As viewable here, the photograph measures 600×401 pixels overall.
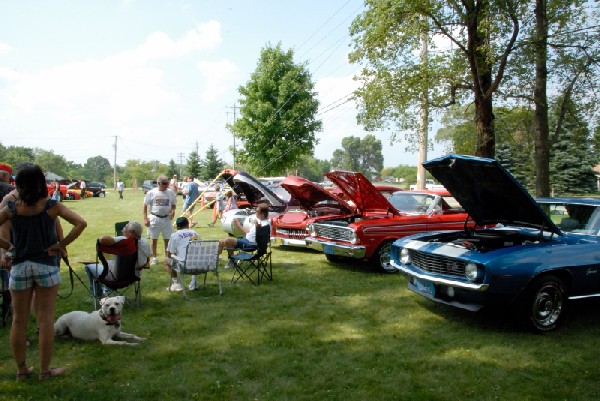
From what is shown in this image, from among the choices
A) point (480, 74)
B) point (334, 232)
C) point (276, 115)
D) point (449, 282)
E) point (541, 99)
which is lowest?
point (449, 282)

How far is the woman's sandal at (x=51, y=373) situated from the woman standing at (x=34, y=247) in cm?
28

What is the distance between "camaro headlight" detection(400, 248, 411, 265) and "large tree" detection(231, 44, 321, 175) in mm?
26776

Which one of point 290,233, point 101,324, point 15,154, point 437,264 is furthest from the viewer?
point 15,154

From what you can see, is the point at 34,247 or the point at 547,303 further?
the point at 547,303

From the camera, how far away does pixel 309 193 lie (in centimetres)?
1020

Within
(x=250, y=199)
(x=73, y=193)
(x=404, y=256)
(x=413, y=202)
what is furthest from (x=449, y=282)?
(x=73, y=193)

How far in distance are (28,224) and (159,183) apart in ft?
16.1

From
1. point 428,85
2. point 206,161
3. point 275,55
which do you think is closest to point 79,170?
point 206,161

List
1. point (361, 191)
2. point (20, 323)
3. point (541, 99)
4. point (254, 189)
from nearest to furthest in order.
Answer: point (20, 323)
point (361, 191)
point (254, 189)
point (541, 99)

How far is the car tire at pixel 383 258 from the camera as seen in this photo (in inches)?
332

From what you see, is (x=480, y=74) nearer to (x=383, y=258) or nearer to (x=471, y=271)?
(x=383, y=258)

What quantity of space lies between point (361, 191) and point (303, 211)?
2059 millimetres

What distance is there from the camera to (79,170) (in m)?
149

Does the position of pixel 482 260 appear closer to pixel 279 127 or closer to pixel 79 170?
pixel 279 127
